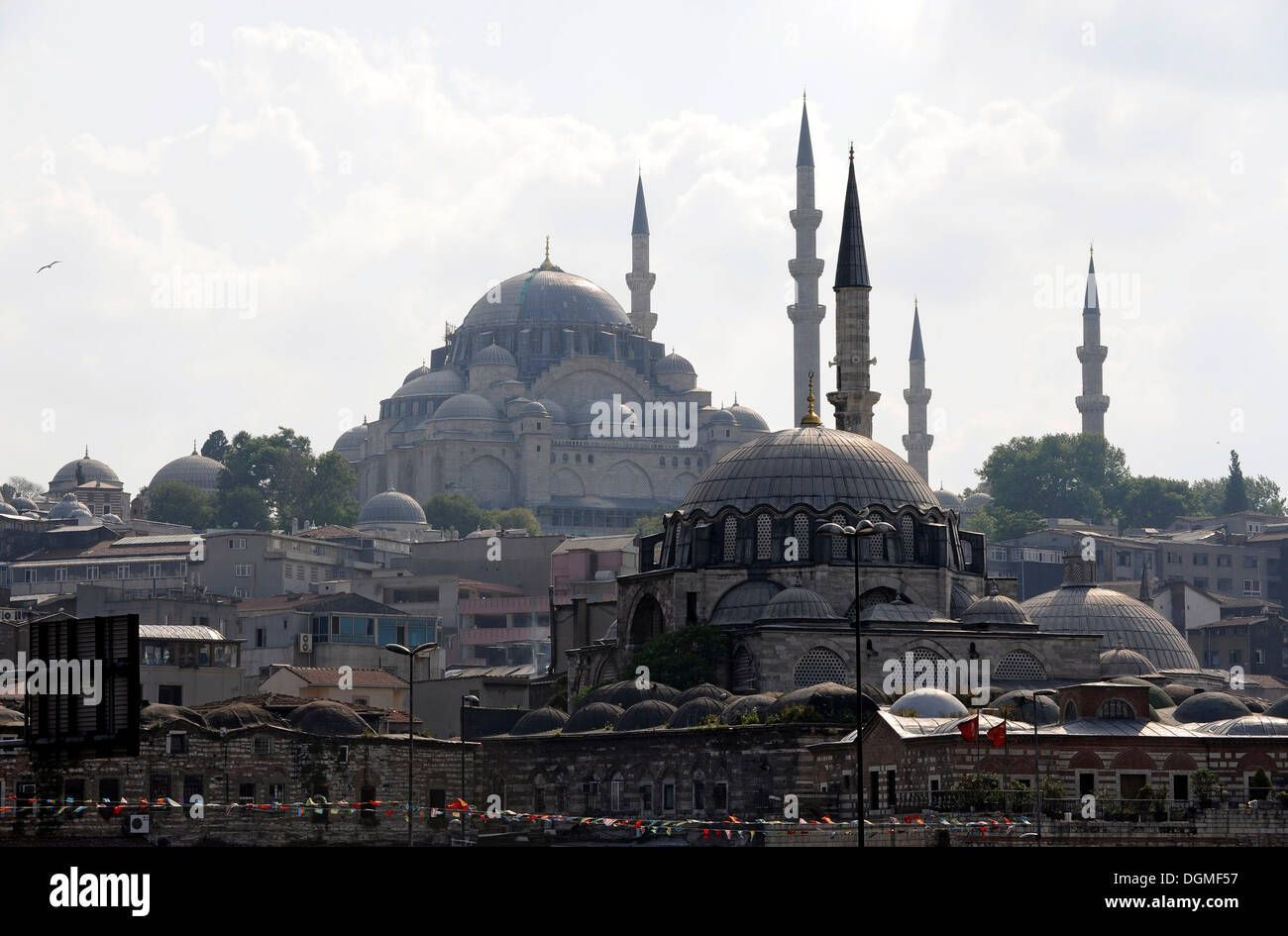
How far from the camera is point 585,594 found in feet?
345

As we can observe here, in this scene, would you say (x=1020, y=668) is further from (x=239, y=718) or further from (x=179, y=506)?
(x=179, y=506)

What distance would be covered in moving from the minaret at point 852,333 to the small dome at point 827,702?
23.6 metres

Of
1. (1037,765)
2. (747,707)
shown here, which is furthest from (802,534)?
(1037,765)

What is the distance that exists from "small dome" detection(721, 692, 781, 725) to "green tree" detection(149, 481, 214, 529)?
91077 mm

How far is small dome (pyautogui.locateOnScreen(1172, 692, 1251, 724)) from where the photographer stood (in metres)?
60.2

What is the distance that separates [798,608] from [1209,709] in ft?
38.7

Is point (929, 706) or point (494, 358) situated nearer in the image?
point (929, 706)

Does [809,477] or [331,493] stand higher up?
[331,493]

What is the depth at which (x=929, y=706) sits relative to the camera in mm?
58062

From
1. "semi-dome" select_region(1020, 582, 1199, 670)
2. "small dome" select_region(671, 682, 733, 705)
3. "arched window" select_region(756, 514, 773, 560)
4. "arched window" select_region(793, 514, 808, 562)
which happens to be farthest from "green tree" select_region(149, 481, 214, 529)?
"small dome" select_region(671, 682, 733, 705)

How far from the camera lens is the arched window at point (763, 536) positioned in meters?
72.0

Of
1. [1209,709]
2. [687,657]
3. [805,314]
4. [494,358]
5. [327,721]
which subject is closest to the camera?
[1209,709]

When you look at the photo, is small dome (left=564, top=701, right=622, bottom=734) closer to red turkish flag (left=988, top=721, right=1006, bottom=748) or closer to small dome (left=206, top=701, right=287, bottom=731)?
small dome (left=206, top=701, right=287, bottom=731)
